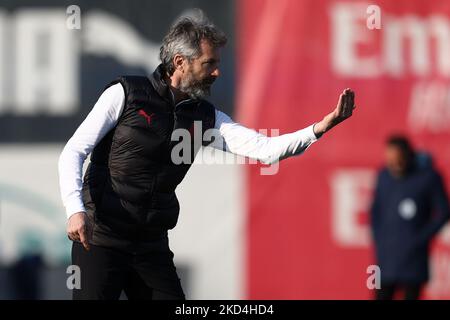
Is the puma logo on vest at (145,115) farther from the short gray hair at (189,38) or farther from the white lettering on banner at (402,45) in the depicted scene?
the white lettering on banner at (402,45)

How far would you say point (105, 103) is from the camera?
546 centimetres

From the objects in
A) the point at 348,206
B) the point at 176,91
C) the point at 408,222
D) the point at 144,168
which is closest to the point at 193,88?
the point at 176,91

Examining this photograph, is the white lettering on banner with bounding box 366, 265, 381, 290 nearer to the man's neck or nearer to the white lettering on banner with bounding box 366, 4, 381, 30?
the white lettering on banner with bounding box 366, 4, 381, 30

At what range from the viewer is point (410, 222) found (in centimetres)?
952

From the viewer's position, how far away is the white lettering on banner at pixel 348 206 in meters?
11.7

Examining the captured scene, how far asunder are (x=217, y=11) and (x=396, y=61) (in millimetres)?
1886

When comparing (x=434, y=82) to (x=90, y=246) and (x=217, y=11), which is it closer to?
(x=217, y=11)

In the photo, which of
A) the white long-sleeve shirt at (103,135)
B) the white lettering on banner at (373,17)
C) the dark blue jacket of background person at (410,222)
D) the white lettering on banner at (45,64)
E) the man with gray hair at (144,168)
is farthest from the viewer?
the white lettering on banner at (45,64)

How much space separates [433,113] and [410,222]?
2390 mm

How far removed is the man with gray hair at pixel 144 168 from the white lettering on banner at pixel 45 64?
6.29 metres

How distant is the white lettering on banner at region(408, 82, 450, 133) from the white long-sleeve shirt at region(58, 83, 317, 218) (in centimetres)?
603

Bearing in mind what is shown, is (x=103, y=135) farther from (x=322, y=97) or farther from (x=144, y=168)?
(x=322, y=97)

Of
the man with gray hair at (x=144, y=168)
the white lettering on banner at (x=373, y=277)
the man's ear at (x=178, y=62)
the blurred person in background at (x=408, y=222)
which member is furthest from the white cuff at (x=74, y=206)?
the white lettering on banner at (x=373, y=277)
